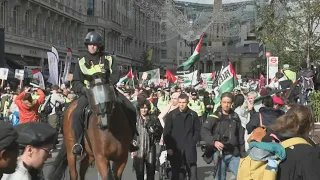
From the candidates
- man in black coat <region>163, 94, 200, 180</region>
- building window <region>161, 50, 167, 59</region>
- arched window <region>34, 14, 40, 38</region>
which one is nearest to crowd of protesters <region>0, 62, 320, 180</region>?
man in black coat <region>163, 94, 200, 180</region>

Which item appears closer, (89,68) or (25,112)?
(89,68)

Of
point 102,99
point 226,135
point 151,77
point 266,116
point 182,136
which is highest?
point 151,77

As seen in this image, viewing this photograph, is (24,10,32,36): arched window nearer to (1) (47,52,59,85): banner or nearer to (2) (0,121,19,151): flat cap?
(1) (47,52,59,85): banner

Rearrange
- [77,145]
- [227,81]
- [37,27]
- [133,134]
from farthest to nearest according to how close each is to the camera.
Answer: [37,27]
[227,81]
[133,134]
[77,145]

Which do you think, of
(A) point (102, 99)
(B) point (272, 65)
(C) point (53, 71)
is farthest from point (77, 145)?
(B) point (272, 65)

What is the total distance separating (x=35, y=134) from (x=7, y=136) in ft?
1.23

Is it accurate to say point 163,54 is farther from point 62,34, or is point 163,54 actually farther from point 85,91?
point 85,91

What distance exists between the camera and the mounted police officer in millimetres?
7992

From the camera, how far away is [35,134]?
3.45 m

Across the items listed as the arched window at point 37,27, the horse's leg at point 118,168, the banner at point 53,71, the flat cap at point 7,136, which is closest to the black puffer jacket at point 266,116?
the horse's leg at point 118,168

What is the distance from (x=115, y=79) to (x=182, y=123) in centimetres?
175

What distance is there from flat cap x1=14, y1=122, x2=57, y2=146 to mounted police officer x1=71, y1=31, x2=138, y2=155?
430cm

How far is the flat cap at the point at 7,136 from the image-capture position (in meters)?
3.03

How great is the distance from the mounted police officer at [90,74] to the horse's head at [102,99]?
0.37m
